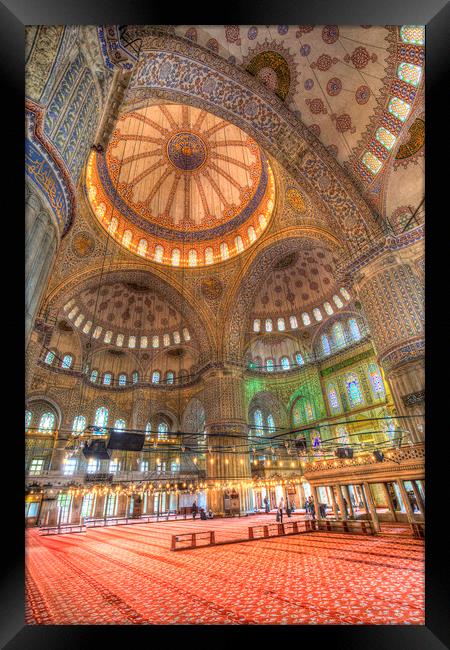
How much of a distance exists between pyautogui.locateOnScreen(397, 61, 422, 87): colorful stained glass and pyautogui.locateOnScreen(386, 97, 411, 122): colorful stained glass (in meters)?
0.43

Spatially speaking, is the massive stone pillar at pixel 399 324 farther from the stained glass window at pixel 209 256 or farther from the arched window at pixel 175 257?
the arched window at pixel 175 257

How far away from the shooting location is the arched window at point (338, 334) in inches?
719

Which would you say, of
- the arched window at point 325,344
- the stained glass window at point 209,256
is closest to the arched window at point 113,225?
the stained glass window at point 209,256

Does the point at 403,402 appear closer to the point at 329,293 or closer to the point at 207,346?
the point at 207,346

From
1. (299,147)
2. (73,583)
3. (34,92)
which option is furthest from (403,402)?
(34,92)

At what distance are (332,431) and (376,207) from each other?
1226 cm

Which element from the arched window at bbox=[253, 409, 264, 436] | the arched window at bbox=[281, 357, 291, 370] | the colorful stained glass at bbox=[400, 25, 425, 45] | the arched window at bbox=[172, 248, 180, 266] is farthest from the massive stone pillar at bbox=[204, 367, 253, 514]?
the colorful stained glass at bbox=[400, 25, 425, 45]

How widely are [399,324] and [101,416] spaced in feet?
56.5

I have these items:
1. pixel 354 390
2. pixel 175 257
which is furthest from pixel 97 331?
pixel 354 390

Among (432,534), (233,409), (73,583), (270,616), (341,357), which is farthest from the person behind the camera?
(341,357)

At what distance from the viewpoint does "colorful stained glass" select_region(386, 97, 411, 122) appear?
27.4 ft

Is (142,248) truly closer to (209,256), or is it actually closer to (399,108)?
(209,256)

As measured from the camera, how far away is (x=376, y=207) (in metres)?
9.42

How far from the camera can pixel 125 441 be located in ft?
25.1
